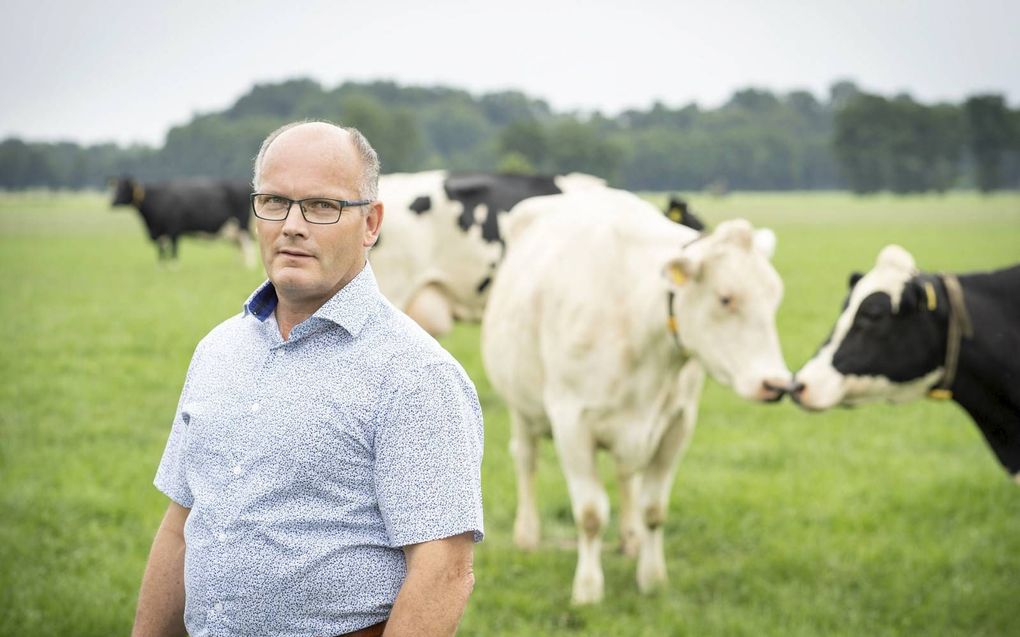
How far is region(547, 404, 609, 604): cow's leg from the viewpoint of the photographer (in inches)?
219

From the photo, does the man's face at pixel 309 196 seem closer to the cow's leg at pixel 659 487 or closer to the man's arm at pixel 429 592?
the man's arm at pixel 429 592

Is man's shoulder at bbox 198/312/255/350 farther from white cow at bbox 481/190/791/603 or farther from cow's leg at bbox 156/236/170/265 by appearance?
cow's leg at bbox 156/236/170/265

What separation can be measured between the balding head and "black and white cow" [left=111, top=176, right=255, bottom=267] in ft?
85.7

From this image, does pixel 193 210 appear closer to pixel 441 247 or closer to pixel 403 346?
pixel 441 247

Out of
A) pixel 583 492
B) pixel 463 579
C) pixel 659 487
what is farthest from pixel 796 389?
pixel 463 579

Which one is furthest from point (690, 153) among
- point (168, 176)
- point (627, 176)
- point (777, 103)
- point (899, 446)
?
point (899, 446)

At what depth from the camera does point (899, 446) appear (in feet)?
29.9

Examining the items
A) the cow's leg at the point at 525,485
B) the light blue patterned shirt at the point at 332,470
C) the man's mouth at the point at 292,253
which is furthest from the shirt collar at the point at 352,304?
the cow's leg at the point at 525,485

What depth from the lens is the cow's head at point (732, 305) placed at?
510 centimetres

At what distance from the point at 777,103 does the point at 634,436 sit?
12863cm

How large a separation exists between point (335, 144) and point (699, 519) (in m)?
5.25

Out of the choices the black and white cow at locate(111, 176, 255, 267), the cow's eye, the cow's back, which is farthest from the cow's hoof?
the black and white cow at locate(111, 176, 255, 267)

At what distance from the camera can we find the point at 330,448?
219 centimetres

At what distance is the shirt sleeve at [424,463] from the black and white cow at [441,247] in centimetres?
612
